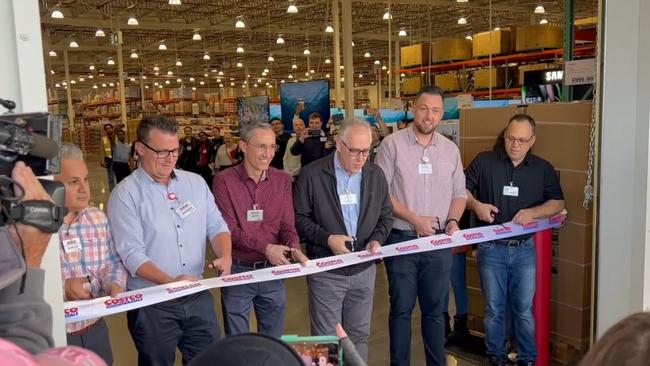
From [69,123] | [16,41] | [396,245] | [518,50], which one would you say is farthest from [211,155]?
[69,123]

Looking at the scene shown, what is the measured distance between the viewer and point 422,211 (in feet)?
11.6

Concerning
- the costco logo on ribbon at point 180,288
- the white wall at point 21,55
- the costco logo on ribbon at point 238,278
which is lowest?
the costco logo on ribbon at point 238,278

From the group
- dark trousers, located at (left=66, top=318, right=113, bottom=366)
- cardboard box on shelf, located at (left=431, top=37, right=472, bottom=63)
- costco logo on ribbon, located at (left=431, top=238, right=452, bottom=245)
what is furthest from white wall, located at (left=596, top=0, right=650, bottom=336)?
cardboard box on shelf, located at (left=431, top=37, right=472, bottom=63)

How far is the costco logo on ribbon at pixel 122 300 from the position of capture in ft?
8.23

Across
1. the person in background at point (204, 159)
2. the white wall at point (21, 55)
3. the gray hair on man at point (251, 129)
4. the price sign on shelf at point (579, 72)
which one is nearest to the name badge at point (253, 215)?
the gray hair on man at point (251, 129)

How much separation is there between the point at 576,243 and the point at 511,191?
1.98ft

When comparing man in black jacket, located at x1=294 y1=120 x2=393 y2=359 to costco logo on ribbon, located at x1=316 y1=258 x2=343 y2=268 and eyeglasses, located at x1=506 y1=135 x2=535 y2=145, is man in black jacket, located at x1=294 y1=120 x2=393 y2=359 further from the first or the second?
eyeglasses, located at x1=506 y1=135 x2=535 y2=145

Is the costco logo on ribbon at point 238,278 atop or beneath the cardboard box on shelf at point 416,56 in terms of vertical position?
beneath

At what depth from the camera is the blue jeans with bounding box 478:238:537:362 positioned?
11.8 ft

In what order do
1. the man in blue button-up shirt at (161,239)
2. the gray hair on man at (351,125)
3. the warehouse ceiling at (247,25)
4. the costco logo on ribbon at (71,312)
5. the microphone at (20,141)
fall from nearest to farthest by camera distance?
1. the microphone at (20,141)
2. the costco logo on ribbon at (71,312)
3. the man in blue button-up shirt at (161,239)
4. the gray hair on man at (351,125)
5. the warehouse ceiling at (247,25)

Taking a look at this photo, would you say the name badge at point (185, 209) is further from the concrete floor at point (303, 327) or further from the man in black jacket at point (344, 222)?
the concrete floor at point (303, 327)

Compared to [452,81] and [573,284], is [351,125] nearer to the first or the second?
[573,284]

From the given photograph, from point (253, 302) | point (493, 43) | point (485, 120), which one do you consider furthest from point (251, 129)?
point (493, 43)

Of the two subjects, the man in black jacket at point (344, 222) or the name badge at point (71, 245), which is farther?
the man in black jacket at point (344, 222)
